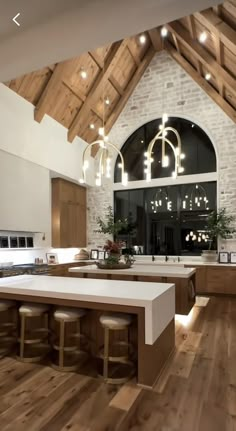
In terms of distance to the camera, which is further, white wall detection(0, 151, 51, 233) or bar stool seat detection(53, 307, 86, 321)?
white wall detection(0, 151, 51, 233)

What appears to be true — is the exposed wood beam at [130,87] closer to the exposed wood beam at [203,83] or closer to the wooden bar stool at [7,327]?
the exposed wood beam at [203,83]

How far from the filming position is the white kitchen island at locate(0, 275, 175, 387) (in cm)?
256

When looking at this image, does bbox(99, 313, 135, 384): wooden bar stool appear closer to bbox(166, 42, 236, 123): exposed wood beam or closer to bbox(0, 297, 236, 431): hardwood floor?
bbox(0, 297, 236, 431): hardwood floor

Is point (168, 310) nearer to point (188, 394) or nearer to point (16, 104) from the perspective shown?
point (188, 394)

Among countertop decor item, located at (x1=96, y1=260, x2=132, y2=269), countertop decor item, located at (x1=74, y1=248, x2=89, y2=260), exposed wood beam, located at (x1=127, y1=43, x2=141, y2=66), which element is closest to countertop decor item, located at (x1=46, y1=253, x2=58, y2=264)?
countertop decor item, located at (x1=74, y1=248, x2=89, y2=260)

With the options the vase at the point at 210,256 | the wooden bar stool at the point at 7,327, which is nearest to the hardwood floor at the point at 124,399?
the wooden bar stool at the point at 7,327

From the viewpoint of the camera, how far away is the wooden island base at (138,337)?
2.65 meters

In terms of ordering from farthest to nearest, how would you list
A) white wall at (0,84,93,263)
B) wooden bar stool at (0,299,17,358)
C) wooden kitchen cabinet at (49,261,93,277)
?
1. wooden kitchen cabinet at (49,261,93,277)
2. white wall at (0,84,93,263)
3. wooden bar stool at (0,299,17,358)

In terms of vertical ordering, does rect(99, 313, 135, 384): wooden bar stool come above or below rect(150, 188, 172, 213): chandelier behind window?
below

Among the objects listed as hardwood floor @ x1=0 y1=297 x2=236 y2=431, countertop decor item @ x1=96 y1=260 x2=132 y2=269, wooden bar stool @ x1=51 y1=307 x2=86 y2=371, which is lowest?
hardwood floor @ x1=0 y1=297 x2=236 y2=431

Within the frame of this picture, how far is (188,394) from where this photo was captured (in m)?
2.55

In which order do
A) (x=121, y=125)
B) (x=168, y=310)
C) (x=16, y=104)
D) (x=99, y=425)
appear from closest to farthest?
(x=99, y=425) → (x=168, y=310) → (x=16, y=104) → (x=121, y=125)

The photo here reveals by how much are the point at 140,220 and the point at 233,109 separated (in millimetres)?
3771

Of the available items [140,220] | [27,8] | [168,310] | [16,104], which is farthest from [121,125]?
[168,310]
